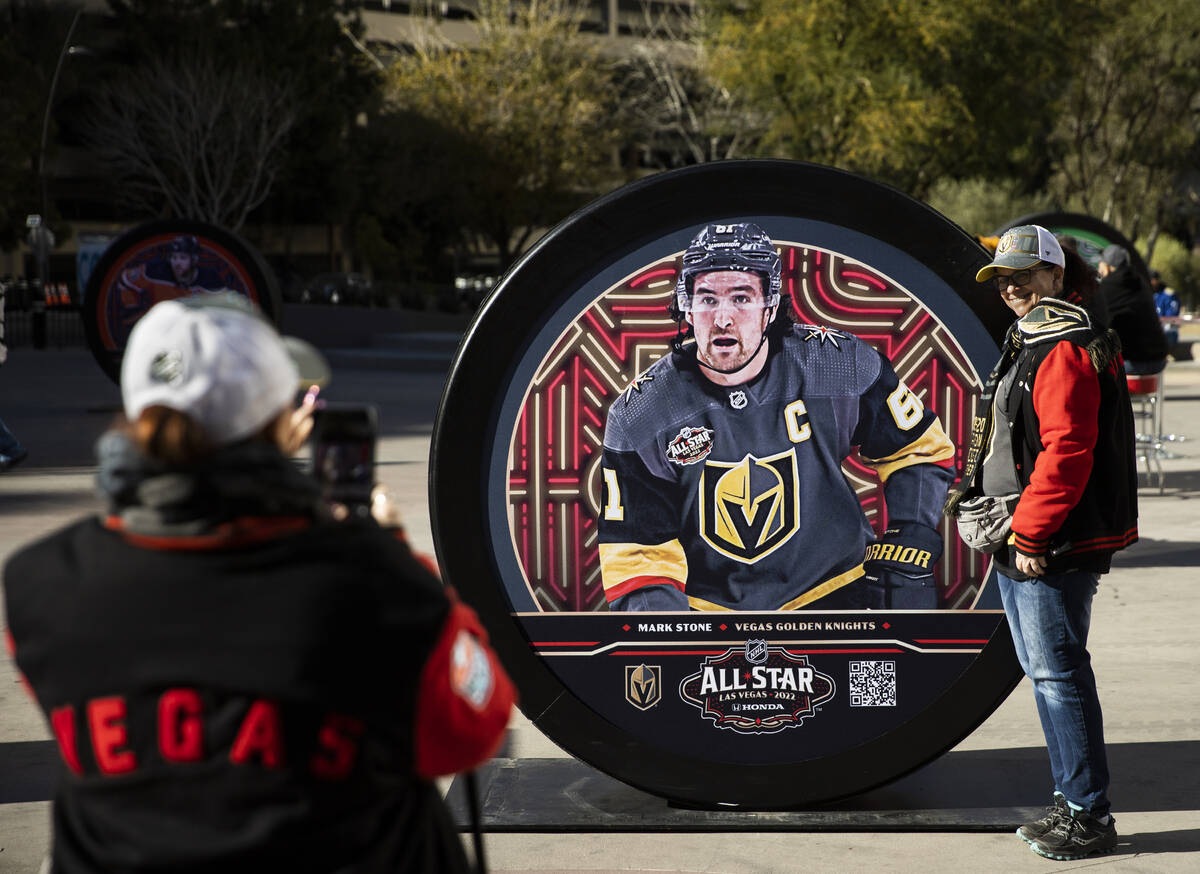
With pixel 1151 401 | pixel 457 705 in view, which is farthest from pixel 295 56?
pixel 457 705

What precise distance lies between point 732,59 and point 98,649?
96.8 feet

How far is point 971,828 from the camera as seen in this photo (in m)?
4.18

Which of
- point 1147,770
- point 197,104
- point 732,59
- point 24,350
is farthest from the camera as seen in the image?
point 197,104

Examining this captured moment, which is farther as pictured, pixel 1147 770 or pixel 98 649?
pixel 1147 770

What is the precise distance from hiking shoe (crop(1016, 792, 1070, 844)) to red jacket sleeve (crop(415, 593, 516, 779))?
8.67ft

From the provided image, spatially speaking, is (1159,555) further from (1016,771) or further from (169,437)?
(169,437)

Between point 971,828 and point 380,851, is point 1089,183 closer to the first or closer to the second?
point 971,828

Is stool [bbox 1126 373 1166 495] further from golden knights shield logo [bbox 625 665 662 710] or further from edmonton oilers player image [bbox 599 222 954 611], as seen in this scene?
golden knights shield logo [bbox 625 665 662 710]

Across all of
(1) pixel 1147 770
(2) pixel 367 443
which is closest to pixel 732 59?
(1) pixel 1147 770

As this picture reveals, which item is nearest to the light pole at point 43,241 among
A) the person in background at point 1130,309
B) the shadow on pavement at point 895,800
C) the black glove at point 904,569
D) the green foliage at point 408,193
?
the green foliage at point 408,193

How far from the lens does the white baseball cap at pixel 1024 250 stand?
3.84m

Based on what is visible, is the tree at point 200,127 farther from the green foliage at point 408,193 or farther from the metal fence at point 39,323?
the metal fence at point 39,323

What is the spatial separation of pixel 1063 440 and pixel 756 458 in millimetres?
863

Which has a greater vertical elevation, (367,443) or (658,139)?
(658,139)
